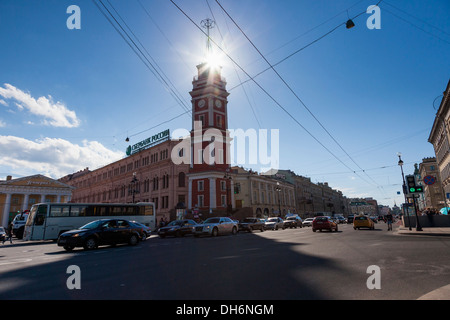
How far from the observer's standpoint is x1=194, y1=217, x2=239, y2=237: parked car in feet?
72.2

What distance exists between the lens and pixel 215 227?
22500 millimetres

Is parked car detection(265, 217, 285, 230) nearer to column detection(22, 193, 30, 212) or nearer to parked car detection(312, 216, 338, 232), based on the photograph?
parked car detection(312, 216, 338, 232)

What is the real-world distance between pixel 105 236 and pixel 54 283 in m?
8.54

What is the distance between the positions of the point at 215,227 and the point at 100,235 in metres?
10.9

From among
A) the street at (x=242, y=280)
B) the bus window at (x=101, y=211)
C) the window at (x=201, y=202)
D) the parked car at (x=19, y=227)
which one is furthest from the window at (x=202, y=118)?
the street at (x=242, y=280)

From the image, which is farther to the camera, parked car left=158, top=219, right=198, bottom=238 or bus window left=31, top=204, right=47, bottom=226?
parked car left=158, top=219, right=198, bottom=238

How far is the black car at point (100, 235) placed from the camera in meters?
12.7

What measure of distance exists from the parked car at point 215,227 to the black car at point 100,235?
279 inches

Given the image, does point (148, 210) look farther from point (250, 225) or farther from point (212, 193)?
point (212, 193)

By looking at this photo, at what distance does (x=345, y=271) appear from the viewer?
20.8 feet

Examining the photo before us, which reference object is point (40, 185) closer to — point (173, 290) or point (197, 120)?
point (197, 120)

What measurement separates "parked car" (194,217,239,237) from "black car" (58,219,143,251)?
23.2 ft

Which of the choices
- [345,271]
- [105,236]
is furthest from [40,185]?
[345,271]

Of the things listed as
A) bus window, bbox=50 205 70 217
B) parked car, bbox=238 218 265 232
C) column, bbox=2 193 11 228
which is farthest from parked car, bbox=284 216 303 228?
column, bbox=2 193 11 228
